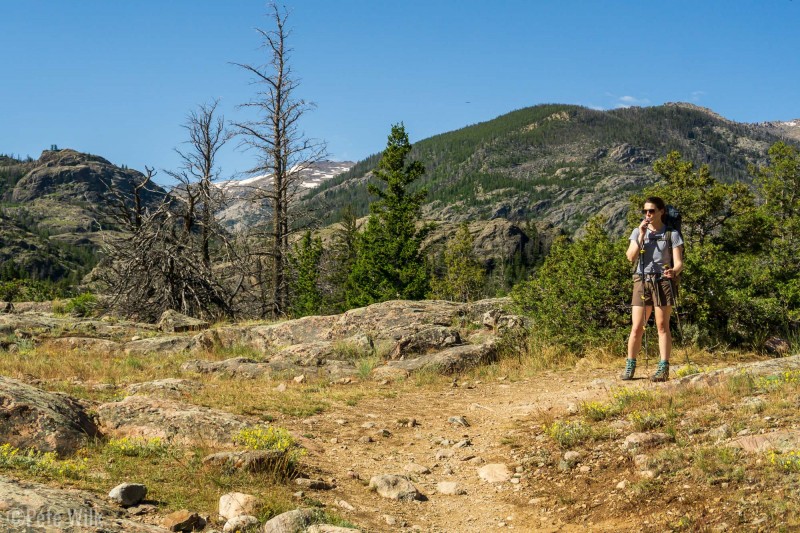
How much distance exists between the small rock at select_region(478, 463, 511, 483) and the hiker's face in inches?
165

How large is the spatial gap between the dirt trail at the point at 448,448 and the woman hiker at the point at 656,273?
0.59 meters

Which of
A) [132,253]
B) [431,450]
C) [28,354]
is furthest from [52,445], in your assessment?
[132,253]

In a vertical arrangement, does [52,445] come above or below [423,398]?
above

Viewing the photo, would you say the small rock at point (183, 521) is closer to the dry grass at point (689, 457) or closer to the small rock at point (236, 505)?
the small rock at point (236, 505)

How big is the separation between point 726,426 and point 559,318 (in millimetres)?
6128

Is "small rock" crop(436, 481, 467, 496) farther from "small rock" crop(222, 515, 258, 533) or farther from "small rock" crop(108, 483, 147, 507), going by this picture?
"small rock" crop(108, 483, 147, 507)

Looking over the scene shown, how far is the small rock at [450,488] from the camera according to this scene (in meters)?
5.05

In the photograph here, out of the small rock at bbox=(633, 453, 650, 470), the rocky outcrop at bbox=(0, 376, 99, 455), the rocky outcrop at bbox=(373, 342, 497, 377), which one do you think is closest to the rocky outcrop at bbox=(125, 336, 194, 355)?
the rocky outcrop at bbox=(373, 342, 497, 377)

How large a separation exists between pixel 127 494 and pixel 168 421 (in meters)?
2.06

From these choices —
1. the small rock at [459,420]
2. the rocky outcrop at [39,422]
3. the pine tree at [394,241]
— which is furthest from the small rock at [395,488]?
the pine tree at [394,241]

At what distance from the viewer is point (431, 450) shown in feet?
20.7

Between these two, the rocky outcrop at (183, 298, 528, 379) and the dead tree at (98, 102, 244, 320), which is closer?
the rocky outcrop at (183, 298, 528, 379)

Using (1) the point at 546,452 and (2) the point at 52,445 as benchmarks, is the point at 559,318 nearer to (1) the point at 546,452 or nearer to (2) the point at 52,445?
(1) the point at 546,452

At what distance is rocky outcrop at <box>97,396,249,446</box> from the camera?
18.4 ft
